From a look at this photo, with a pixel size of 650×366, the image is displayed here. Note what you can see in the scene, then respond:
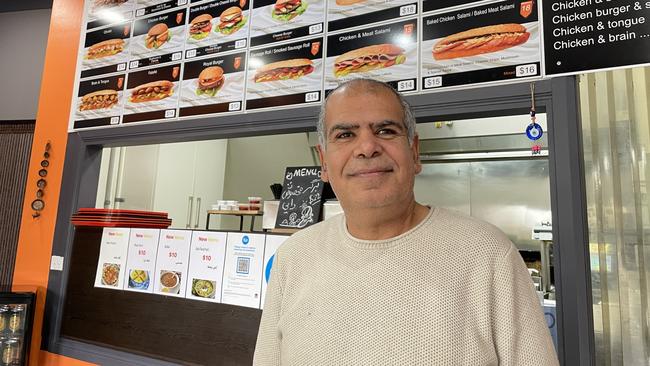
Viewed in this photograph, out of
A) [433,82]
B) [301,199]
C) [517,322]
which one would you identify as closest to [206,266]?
[301,199]

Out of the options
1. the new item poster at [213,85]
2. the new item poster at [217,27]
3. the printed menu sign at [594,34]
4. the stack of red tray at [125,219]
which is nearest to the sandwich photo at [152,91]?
the new item poster at [213,85]

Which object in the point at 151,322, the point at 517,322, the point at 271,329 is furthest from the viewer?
the point at 151,322

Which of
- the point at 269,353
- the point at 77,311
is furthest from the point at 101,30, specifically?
the point at 269,353

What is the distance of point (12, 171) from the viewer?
11.2 feet

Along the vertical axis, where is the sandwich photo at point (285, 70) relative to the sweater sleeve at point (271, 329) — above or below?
above

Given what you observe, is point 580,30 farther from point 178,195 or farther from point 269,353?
point 178,195

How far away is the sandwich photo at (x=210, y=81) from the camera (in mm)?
2275

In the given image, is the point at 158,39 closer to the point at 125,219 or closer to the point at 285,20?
the point at 285,20

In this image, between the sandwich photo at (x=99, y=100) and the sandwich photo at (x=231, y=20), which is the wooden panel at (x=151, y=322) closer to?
the sandwich photo at (x=99, y=100)

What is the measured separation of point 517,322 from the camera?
869mm

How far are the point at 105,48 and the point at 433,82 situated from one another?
2265mm

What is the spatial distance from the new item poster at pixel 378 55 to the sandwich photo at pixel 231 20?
0.60m

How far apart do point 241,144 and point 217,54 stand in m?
2.47

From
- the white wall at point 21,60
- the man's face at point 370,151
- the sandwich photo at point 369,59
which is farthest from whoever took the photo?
the white wall at point 21,60
